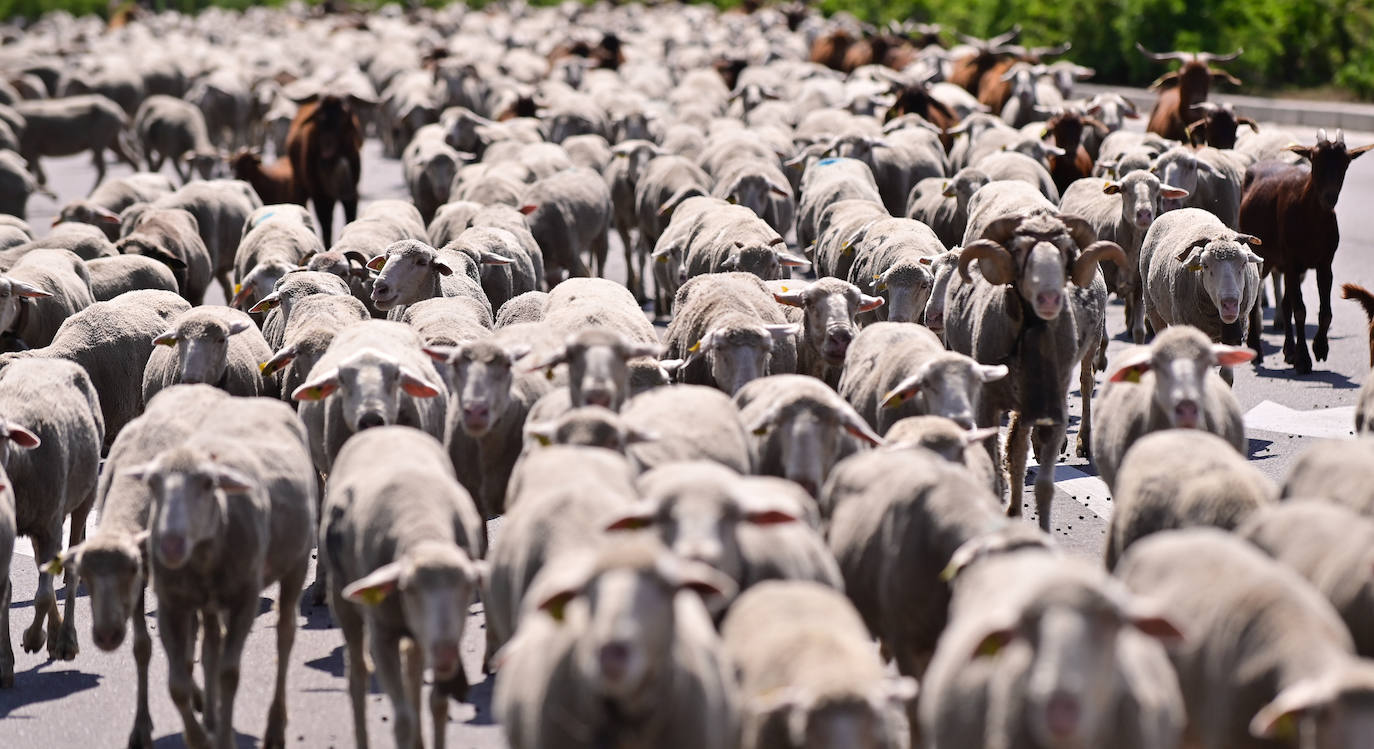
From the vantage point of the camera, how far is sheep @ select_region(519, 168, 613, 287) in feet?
49.2

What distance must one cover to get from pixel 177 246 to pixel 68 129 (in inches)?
557

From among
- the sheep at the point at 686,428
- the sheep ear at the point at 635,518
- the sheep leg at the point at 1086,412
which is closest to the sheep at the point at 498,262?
the sheep leg at the point at 1086,412

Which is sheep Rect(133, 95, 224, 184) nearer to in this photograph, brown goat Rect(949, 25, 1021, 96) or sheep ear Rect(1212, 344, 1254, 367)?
brown goat Rect(949, 25, 1021, 96)

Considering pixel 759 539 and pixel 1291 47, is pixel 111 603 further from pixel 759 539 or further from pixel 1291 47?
pixel 1291 47

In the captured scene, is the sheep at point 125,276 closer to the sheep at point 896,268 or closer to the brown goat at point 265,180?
the sheep at point 896,268

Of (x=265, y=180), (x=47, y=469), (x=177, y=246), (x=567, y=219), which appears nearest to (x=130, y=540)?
(x=47, y=469)

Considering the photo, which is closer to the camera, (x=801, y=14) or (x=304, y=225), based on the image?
(x=304, y=225)

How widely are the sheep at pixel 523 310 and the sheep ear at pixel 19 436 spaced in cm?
330

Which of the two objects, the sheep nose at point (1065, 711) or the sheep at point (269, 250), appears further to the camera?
the sheep at point (269, 250)

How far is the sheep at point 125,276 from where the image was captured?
41.7 ft

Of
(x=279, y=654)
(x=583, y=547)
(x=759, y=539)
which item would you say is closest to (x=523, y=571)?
(x=583, y=547)

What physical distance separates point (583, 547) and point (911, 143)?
41.8 feet

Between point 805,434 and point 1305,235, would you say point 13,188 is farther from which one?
point 805,434

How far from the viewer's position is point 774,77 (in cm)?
2938
